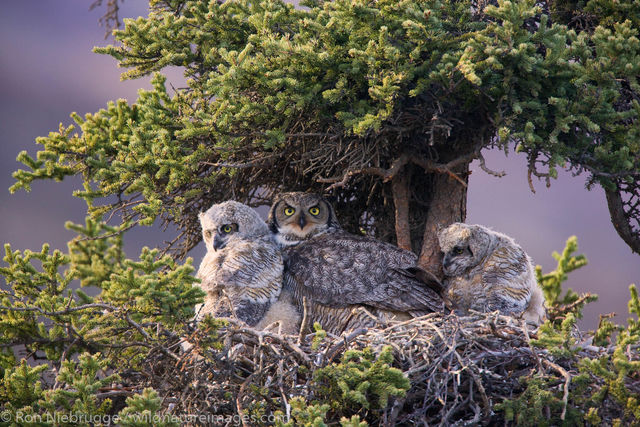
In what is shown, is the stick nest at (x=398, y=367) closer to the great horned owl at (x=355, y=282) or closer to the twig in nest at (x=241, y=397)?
the twig in nest at (x=241, y=397)

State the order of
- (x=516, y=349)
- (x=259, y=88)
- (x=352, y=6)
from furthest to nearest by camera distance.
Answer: (x=259, y=88) < (x=352, y=6) < (x=516, y=349)

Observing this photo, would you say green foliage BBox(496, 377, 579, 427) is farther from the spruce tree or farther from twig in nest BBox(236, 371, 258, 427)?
twig in nest BBox(236, 371, 258, 427)

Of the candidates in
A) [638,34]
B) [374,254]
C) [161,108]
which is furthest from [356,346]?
[638,34]

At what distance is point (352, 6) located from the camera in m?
4.50

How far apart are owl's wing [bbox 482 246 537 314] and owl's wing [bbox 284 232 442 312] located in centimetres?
35

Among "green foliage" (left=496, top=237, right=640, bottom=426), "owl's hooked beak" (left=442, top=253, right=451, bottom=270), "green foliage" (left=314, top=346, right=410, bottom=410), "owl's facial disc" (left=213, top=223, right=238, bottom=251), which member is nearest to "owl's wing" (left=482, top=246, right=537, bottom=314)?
"owl's hooked beak" (left=442, top=253, right=451, bottom=270)

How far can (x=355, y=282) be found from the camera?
4.80 m

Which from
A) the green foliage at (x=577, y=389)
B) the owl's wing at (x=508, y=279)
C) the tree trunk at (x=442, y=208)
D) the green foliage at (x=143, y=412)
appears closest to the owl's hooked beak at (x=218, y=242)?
the tree trunk at (x=442, y=208)

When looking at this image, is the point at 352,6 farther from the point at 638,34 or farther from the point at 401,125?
the point at 638,34

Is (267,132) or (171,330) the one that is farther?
(267,132)

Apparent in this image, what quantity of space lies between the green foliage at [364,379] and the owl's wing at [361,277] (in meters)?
1.09

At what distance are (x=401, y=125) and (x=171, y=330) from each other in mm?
2025

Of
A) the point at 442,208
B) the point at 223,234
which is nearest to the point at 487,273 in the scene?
the point at 442,208

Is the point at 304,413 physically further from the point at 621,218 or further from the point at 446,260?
the point at 621,218
